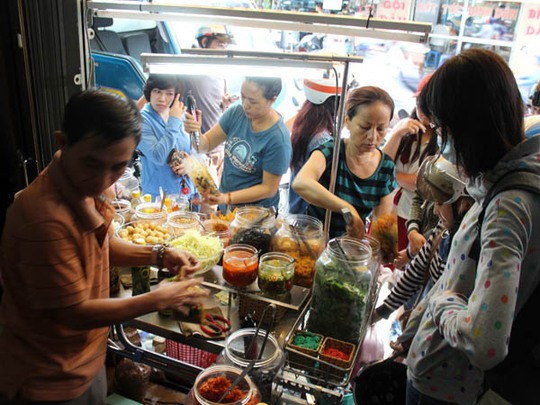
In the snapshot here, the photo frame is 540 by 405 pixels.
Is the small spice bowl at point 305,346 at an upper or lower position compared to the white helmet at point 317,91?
lower

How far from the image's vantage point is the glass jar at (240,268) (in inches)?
65.6

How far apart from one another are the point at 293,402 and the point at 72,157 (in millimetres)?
1310

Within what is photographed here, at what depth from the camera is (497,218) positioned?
1120 mm

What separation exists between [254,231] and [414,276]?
2.61ft

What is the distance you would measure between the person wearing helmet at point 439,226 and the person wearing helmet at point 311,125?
1.11m

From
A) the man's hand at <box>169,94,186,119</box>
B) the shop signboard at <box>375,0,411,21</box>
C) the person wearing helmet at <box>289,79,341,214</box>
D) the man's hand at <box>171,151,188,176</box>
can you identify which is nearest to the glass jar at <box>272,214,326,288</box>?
the person wearing helmet at <box>289,79,341,214</box>

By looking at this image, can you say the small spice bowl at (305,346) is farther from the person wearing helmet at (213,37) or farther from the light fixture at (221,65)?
the person wearing helmet at (213,37)

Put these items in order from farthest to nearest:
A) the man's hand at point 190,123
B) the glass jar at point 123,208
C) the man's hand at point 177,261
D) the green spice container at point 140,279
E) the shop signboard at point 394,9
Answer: the shop signboard at point 394,9, the man's hand at point 190,123, the glass jar at point 123,208, the green spice container at point 140,279, the man's hand at point 177,261

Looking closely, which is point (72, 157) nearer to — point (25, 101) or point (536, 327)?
point (25, 101)

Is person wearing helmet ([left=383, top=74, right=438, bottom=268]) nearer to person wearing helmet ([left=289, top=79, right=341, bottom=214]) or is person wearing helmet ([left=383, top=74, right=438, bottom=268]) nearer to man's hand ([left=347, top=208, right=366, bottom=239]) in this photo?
person wearing helmet ([left=289, top=79, right=341, bottom=214])

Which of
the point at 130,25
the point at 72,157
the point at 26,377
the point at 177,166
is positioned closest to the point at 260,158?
the point at 177,166

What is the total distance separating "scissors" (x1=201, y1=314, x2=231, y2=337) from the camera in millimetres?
1641

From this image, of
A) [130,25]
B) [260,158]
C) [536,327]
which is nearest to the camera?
[536,327]

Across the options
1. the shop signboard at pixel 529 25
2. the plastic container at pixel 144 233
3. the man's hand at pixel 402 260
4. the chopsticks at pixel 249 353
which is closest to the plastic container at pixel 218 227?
the plastic container at pixel 144 233
